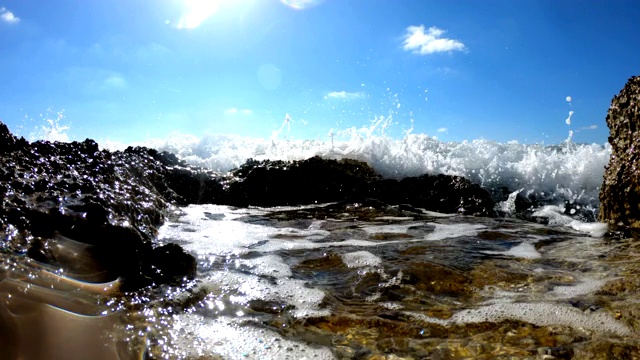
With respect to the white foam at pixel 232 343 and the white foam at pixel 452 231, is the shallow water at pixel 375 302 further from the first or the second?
the white foam at pixel 452 231

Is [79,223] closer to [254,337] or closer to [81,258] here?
[81,258]

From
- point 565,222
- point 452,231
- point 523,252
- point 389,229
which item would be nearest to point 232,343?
point 523,252

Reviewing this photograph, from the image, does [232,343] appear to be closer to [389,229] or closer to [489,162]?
[389,229]

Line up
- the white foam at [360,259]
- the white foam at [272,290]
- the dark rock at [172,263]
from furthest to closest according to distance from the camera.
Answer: the white foam at [360,259]
the dark rock at [172,263]
the white foam at [272,290]

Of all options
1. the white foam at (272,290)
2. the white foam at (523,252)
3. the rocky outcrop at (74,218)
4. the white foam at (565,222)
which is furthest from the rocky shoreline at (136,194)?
the white foam at (523,252)

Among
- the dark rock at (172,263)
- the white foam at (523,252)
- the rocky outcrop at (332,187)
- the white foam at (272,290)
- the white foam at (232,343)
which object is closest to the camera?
the white foam at (232,343)

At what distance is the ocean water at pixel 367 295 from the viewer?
1.67m

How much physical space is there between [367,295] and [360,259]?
2.43 ft

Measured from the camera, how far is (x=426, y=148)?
890 cm

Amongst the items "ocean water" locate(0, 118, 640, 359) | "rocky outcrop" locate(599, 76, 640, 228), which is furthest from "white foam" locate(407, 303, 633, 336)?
"rocky outcrop" locate(599, 76, 640, 228)

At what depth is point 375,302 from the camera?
2.19 metres

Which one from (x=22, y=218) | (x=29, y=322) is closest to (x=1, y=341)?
(x=29, y=322)

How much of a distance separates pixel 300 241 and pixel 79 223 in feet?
6.10

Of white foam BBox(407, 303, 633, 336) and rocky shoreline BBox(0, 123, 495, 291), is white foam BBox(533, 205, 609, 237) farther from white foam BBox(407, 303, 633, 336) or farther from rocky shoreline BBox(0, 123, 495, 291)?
white foam BBox(407, 303, 633, 336)
